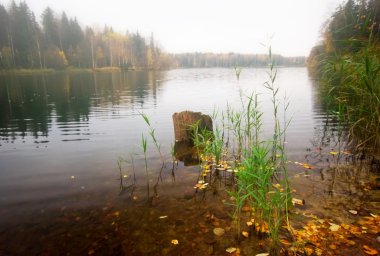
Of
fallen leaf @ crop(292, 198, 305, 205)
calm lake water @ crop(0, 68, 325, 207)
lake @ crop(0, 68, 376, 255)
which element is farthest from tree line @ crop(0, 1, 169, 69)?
fallen leaf @ crop(292, 198, 305, 205)

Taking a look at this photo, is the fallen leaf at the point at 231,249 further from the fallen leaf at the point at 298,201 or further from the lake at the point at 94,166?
the fallen leaf at the point at 298,201

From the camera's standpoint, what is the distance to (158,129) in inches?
454

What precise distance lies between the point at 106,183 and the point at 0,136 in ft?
24.4

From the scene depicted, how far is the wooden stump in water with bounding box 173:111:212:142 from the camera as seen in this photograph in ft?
27.9

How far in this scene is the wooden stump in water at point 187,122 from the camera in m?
8.51

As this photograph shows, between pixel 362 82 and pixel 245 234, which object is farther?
pixel 362 82

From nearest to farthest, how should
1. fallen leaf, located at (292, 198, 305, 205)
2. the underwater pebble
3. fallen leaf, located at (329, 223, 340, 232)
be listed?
fallen leaf, located at (329, 223, 340, 232), the underwater pebble, fallen leaf, located at (292, 198, 305, 205)

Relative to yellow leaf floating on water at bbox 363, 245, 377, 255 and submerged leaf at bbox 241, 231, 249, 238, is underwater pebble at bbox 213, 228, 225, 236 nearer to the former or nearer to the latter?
submerged leaf at bbox 241, 231, 249, 238

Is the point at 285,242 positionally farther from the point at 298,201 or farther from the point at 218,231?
the point at 298,201

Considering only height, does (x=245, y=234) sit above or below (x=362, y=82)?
below

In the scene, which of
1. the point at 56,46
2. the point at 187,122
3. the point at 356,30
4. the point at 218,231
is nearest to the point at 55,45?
the point at 56,46

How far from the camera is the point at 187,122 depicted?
8.63 meters

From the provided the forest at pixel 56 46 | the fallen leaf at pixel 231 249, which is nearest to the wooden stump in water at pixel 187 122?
the fallen leaf at pixel 231 249

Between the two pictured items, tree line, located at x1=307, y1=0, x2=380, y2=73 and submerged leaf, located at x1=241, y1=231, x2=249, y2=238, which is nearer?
submerged leaf, located at x1=241, y1=231, x2=249, y2=238
